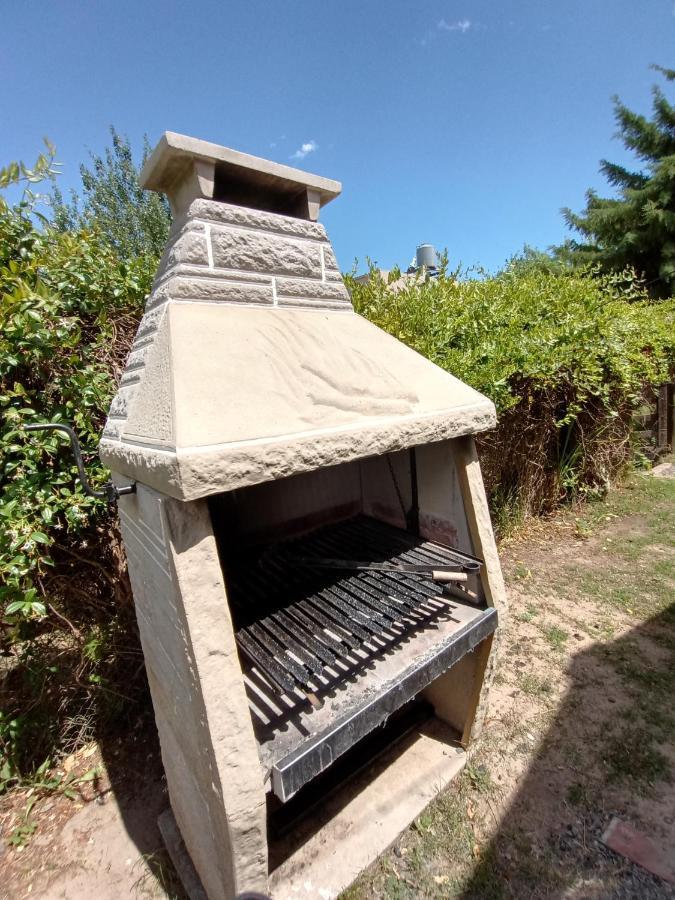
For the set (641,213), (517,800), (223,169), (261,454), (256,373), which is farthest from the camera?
(641,213)

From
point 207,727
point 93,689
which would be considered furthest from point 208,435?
point 93,689

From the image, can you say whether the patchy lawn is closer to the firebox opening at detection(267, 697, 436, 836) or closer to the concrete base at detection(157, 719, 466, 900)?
the concrete base at detection(157, 719, 466, 900)

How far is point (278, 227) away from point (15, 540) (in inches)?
75.2

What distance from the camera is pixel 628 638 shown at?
3.04 meters

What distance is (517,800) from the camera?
6.55ft

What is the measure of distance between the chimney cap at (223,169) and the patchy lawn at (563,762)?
3165 millimetres

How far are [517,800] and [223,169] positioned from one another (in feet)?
11.0

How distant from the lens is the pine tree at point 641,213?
46.1 ft

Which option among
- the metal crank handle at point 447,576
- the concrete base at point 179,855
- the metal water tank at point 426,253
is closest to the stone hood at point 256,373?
the metal crank handle at point 447,576

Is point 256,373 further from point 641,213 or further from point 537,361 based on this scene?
point 641,213

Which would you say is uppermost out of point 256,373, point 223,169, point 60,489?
point 223,169

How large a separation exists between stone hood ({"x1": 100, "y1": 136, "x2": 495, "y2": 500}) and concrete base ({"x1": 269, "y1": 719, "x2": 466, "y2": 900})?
1866mm

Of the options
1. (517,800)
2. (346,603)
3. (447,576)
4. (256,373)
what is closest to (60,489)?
(256,373)

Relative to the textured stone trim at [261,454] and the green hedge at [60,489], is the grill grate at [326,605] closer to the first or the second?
the textured stone trim at [261,454]
